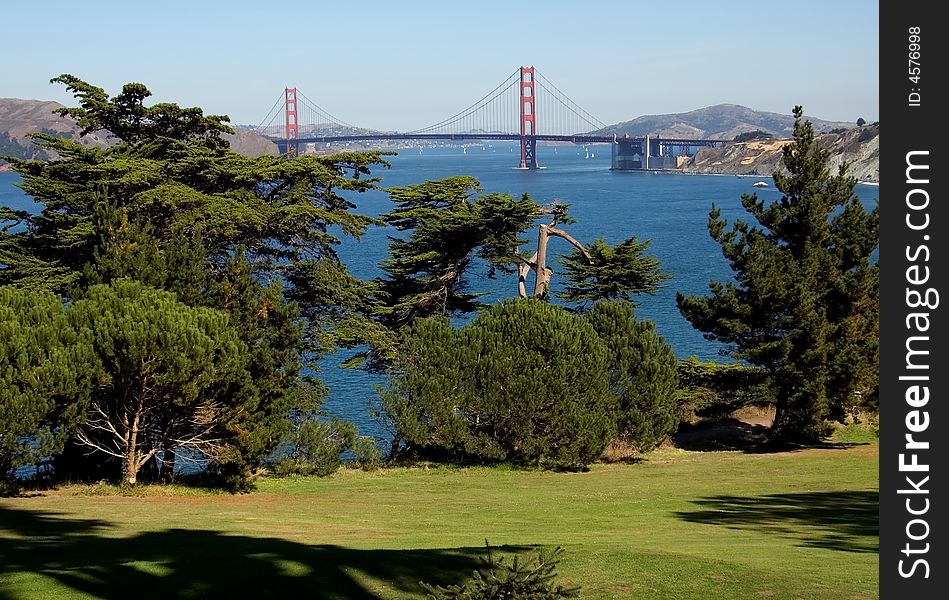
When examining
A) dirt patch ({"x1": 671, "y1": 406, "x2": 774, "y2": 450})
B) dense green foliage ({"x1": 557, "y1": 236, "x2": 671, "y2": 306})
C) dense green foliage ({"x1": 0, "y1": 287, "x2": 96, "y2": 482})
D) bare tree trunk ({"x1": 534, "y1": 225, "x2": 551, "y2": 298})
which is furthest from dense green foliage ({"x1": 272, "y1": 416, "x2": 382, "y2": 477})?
bare tree trunk ({"x1": 534, "y1": 225, "x2": 551, "y2": 298})

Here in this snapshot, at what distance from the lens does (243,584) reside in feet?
33.5

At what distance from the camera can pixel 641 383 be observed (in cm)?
2375

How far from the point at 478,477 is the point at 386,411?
271cm

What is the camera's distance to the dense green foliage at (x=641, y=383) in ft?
77.4

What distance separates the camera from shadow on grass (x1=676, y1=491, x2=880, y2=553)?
1351 centimetres

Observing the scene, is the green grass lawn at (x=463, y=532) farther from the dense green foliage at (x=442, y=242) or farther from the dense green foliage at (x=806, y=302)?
the dense green foliage at (x=442, y=242)

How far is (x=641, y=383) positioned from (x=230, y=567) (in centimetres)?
1433

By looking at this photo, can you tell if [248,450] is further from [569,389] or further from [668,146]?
[668,146]

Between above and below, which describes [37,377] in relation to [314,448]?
above

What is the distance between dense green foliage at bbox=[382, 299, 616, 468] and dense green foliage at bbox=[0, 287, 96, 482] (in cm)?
693

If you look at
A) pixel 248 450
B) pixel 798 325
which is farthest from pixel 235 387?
pixel 798 325

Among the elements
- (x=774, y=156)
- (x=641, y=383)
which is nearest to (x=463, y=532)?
(x=641, y=383)

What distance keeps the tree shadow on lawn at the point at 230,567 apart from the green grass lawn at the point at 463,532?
3 cm

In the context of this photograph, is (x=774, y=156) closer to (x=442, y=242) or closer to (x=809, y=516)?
(x=442, y=242)
